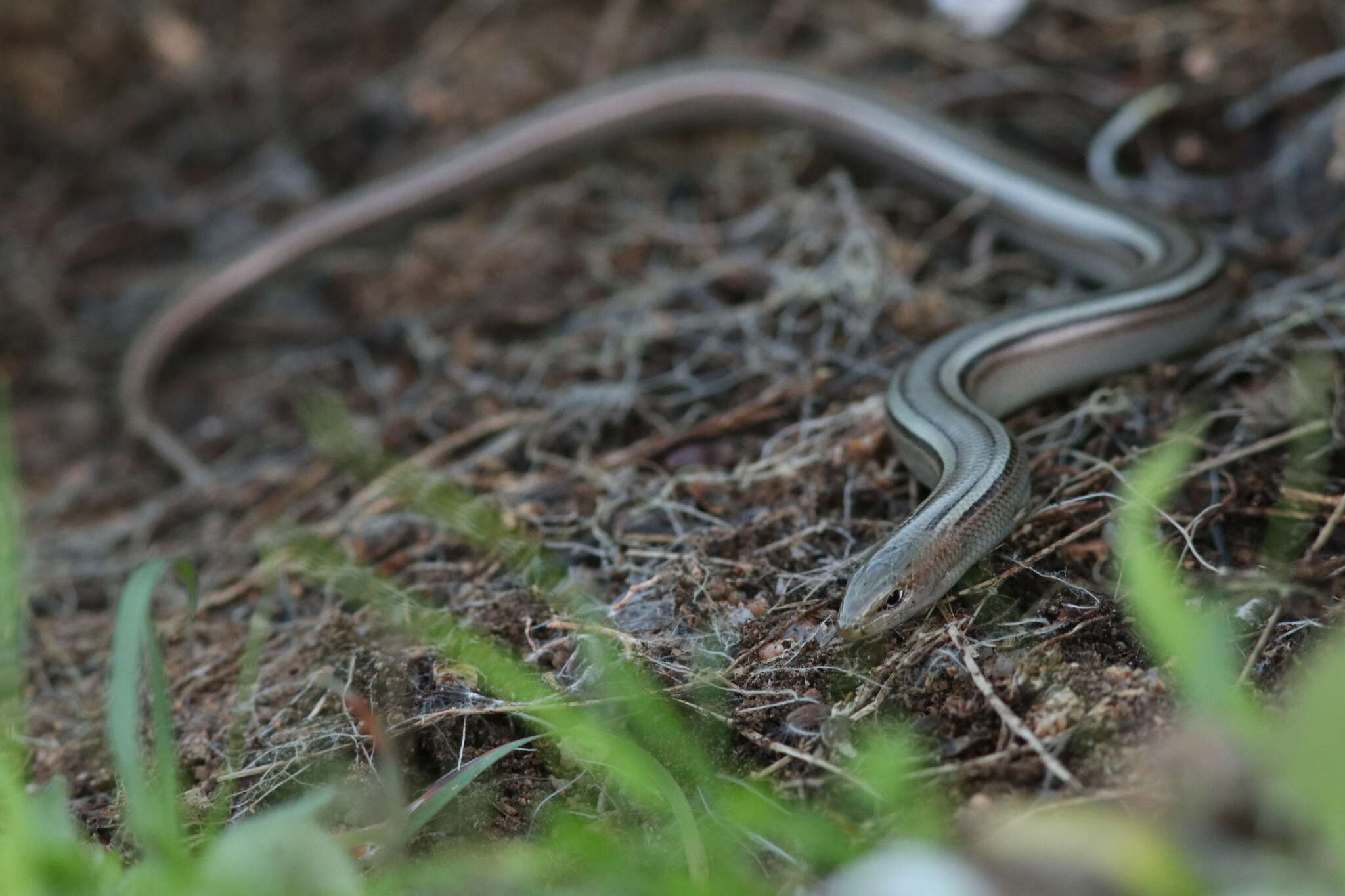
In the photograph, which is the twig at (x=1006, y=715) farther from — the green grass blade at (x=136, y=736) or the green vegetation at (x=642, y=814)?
the green grass blade at (x=136, y=736)

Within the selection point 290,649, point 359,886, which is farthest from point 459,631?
point 359,886

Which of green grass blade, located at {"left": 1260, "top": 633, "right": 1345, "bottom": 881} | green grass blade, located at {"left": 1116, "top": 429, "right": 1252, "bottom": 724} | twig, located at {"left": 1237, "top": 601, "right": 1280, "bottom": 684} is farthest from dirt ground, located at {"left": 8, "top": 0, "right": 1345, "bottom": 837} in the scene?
green grass blade, located at {"left": 1260, "top": 633, "right": 1345, "bottom": 881}

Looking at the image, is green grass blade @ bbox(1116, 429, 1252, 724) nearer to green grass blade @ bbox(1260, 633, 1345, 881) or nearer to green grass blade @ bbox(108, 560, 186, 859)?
green grass blade @ bbox(1260, 633, 1345, 881)

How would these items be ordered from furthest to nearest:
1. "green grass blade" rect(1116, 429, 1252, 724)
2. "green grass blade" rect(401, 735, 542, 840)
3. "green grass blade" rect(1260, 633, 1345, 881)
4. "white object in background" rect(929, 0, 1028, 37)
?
"white object in background" rect(929, 0, 1028, 37) → "green grass blade" rect(401, 735, 542, 840) → "green grass blade" rect(1116, 429, 1252, 724) → "green grass blade" rect(1260, 633, 1345, 881)

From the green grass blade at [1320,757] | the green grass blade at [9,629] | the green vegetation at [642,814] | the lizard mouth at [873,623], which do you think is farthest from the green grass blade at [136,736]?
the green grass blade at [1320,757]

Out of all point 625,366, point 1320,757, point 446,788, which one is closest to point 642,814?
point 446,788

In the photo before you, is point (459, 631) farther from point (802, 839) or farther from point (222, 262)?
point (222, 262)
